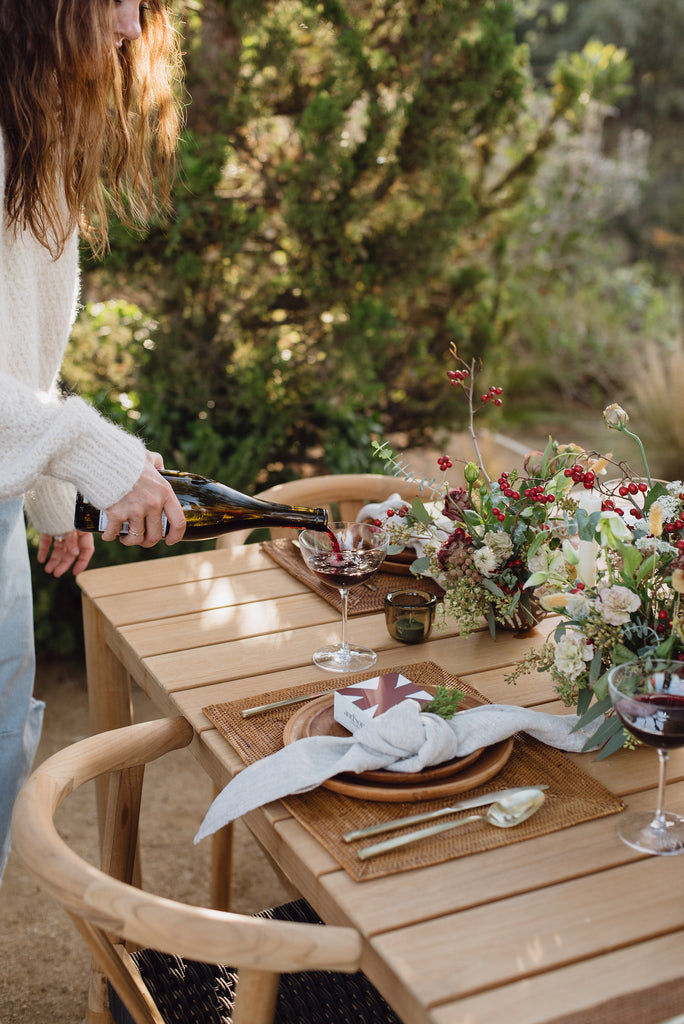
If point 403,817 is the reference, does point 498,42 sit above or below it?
above

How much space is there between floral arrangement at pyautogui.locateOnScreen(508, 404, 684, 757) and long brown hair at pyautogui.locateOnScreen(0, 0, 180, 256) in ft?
3.09

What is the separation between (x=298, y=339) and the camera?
139 inches

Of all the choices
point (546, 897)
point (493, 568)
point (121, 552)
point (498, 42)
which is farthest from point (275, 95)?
point (546, 897)

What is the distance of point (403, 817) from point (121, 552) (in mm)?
2217

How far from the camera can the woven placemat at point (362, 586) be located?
173 cm

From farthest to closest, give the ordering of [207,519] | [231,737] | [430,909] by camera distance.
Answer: [207,519] < [231,737] < [430,909]

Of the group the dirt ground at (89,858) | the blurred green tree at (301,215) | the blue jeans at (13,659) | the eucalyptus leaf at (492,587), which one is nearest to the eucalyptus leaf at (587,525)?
the eucalyptus leaf at (492,587)

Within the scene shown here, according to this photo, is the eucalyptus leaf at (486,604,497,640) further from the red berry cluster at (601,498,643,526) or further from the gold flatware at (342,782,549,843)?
the gold flatware at (342,782,549,843)

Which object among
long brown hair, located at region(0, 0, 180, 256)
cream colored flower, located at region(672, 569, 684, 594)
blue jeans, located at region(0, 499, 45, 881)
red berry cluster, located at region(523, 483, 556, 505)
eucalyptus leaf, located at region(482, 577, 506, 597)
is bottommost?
blue jeans, located at region(0, 499, 45, 881)

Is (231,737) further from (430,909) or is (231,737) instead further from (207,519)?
(207,519)

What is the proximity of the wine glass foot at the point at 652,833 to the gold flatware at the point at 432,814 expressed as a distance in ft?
0.34

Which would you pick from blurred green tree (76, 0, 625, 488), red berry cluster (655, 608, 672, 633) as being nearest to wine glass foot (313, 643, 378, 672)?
red berry cluster (655, 608, 672, 633)

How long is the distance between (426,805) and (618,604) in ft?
1.09

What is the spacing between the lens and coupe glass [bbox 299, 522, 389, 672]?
1486 mm
